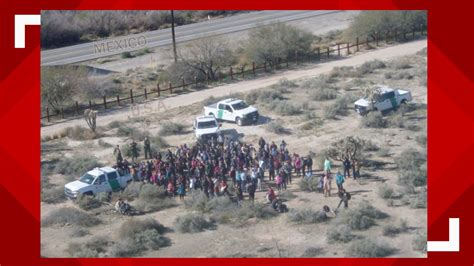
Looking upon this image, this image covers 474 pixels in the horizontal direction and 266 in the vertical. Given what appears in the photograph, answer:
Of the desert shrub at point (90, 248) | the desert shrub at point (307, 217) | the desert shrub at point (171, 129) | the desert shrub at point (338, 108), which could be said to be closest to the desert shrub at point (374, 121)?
the desert shrub at point (338, 108)

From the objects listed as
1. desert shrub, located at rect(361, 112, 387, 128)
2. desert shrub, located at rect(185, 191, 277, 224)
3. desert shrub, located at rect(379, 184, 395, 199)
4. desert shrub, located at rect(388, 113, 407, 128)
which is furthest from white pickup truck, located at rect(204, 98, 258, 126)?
desert shrub, located at rect(379, 184, 395, 199)

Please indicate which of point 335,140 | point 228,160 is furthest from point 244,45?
point 228,160

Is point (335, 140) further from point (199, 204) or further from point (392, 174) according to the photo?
point (199, 204)

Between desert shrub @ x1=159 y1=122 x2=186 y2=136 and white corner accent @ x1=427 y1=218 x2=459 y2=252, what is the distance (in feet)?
59.2

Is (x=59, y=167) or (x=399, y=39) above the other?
(x=399, y=39)

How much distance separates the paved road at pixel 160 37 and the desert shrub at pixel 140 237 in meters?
28.4

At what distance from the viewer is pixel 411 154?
113 feet

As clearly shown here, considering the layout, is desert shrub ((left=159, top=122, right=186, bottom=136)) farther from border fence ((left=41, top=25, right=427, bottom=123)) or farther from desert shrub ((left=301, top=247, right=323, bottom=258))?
desert shrub ((left=301, top=247, right=323, bottom=258))

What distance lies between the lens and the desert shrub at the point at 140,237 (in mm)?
27562

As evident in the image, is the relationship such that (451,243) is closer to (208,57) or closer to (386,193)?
(386,193)

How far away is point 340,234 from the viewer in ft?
90.2

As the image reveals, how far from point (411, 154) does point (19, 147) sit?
15702 millimetres

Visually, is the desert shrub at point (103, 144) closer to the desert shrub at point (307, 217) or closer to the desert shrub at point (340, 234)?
the desert shrub at point (307, 217)

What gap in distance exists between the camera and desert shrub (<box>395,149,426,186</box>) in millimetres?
31797
